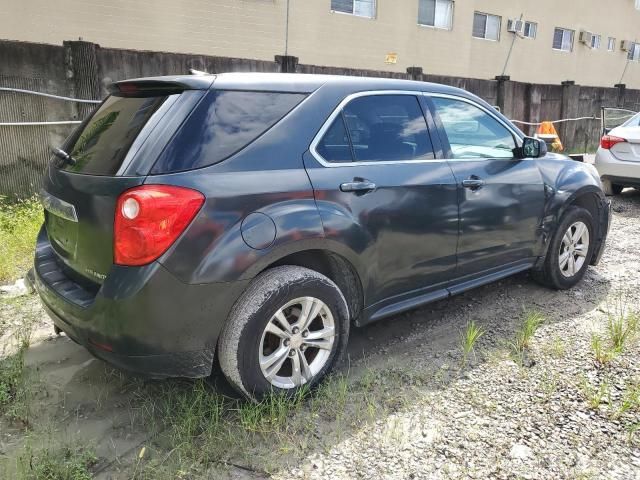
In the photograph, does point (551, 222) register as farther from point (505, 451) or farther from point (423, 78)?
point (423, 78)

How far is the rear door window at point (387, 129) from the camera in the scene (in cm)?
303

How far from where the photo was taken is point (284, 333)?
2666 mm

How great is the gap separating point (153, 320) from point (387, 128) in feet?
6.01

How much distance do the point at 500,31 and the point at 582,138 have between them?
5.17m

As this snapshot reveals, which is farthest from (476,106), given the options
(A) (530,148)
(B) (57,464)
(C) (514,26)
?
(C) (514,26)

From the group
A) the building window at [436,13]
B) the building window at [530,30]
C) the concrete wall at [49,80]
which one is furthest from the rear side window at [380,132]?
the building window at [530,30]

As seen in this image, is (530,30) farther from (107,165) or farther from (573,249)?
(107,165)

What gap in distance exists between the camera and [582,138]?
15.8m

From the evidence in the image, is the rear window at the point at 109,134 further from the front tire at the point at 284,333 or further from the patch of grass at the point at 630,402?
the patch of grass at the point at 630,402

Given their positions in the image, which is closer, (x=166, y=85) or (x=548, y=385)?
(x=166, y=85)

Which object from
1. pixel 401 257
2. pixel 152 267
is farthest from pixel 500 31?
pixel 152 267

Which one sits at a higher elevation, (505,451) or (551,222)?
(551,222)

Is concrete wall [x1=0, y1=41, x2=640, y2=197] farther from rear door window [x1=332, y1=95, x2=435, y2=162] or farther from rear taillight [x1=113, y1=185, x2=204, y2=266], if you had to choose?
rear taillight [x1=113, y1=185, x2=204, y2=266]

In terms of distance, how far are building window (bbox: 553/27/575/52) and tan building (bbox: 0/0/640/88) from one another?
4 centimetres
